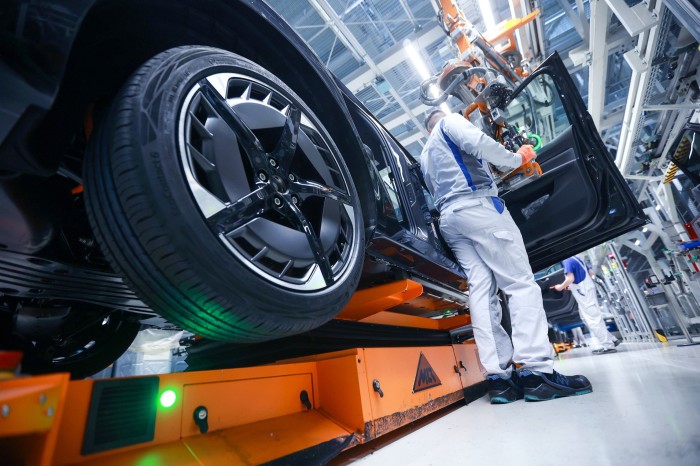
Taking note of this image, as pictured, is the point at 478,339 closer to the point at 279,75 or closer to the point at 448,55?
the point at 279,75

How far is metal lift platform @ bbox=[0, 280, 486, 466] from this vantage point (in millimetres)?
466

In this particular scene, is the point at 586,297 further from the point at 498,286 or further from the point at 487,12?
the point at 487,12

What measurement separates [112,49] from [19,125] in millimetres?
374

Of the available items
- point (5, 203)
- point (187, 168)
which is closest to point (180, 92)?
point (187, 168)

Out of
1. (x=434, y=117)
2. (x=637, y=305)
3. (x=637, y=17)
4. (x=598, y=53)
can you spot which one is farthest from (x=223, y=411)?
(x=637, y=305)

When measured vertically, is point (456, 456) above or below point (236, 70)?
below

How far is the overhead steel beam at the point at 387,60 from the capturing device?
6.47m

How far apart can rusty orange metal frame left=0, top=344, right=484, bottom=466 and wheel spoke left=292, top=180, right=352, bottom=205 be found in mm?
587

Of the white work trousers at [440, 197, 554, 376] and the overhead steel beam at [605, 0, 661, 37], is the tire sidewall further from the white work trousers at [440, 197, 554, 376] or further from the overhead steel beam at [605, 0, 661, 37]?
the overhead steel beam at [605, 0, 661, 37]

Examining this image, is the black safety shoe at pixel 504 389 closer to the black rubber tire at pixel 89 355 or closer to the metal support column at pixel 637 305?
the black rubber tire at pixel 89 355

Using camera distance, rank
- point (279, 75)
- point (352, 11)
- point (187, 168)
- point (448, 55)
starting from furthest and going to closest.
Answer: point (448, 55) < point (352, 11) < point (279, 75) < point (187, 168)

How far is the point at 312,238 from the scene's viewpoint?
0.94 metres

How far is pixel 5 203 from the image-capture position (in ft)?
2.56

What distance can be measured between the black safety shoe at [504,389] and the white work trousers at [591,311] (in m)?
4.47
